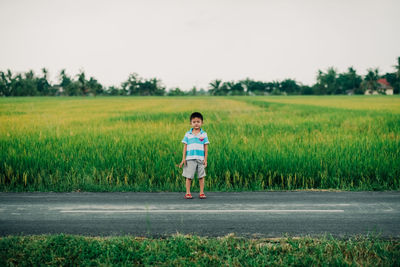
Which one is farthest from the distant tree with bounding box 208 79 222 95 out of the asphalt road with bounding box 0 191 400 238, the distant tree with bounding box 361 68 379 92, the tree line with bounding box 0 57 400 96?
the asphalt road with bounding box 0 191 400 238

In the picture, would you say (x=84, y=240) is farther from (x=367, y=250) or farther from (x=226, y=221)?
(x=367, y=250)

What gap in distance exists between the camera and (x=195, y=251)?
341cm

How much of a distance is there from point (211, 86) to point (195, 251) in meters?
123

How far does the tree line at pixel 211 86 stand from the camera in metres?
95.2

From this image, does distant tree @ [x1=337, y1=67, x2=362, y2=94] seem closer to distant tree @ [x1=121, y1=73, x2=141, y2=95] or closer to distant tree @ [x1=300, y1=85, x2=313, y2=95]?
distant tree @ [x1=300, y1=85, x2=313, y2=95]

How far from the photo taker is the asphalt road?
→ 158 inches

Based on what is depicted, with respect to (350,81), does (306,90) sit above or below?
below

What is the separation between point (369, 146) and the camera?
850 centimetres

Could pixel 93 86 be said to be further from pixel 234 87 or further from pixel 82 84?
pixel 234 87

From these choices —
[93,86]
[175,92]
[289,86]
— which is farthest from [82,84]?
[289,86]

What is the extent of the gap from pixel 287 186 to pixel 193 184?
1937mm

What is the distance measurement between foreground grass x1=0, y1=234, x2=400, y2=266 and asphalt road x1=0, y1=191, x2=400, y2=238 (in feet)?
0.85

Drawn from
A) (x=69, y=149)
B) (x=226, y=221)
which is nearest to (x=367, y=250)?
(x=226, y=221)

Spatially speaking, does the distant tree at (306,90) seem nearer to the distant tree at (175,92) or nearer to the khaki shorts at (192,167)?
the distant tree at (175,92)
